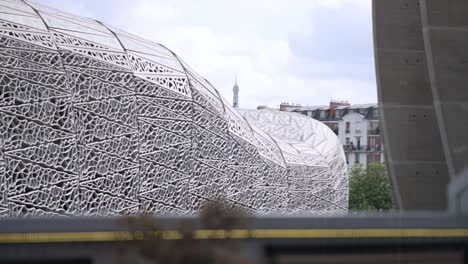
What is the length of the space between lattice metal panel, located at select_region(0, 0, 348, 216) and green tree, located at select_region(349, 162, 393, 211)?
42.5 metres

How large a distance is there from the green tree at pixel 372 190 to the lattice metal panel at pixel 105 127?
42.5 meters

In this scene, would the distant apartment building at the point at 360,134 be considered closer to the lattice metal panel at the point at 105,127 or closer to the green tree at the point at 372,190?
the green tree at the point at 372,190

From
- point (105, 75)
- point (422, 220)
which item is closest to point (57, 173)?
point (105, 75)

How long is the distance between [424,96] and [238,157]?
13.8m

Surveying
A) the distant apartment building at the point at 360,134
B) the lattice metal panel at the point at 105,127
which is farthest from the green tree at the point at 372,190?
the lattice metal panel at the point at 105,127

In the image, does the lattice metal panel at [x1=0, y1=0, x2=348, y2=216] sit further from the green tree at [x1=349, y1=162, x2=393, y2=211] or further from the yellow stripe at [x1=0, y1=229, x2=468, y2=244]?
the green tree at [x1=349, y1=162, x2=393, y2=211]

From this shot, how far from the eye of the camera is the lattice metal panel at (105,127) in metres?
35.9

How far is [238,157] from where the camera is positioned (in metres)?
48.4

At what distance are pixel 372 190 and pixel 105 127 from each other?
55.7m

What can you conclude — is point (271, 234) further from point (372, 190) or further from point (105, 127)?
point (372, 190)

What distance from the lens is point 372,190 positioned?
3644 inches

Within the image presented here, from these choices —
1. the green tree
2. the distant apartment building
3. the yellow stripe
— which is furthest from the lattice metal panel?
the distant apartment building

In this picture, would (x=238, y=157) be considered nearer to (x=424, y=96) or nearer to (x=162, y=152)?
(x=162, y=152)

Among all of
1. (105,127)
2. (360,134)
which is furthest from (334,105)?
(105,127)
